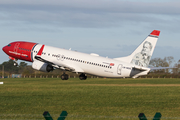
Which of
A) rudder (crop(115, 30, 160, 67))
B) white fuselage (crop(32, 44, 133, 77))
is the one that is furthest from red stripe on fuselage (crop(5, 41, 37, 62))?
rudder (crop(115, 30, 160, 67))

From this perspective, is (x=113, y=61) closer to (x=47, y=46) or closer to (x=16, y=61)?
(x=47, y=46)

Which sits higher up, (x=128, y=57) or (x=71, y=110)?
(x=128, y=57)

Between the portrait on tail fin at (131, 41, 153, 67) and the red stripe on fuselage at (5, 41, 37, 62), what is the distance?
68.1 ft

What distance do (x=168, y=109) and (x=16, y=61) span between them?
5075cm

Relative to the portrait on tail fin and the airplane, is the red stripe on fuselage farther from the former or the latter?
the portrait on tail fin

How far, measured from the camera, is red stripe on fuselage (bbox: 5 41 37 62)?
209 ft

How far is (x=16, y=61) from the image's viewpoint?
68.4 metres

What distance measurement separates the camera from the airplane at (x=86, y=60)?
56.4 m

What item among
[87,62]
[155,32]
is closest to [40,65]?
[87,62]

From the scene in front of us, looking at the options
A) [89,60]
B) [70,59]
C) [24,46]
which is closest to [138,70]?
[89,60]

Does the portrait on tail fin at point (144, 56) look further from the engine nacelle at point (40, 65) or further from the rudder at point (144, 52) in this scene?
the engine nacelle at point (40, 65)

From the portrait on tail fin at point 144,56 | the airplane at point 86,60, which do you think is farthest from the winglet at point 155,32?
the portrait on tail fin at point 144,56

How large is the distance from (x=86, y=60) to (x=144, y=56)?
10.9 meters

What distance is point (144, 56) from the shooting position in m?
56.8
